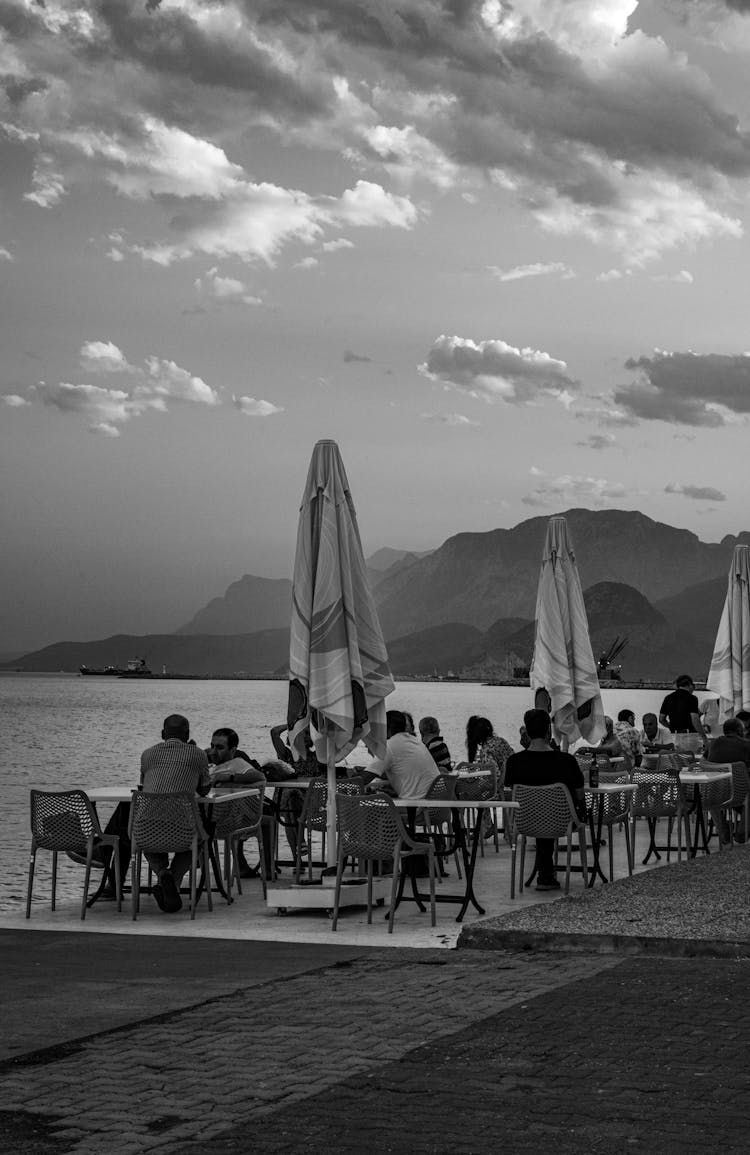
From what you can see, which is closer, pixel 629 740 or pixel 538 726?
pixel 538 726

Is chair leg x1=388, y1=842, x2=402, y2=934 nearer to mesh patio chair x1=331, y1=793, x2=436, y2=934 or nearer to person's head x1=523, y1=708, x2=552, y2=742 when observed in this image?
mesh patio chair x1=331, y1=793, x2=436, y2=934

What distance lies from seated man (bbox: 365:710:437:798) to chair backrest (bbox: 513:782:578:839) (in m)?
0.75

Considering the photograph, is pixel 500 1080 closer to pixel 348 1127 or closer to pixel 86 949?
pixel 348 1127

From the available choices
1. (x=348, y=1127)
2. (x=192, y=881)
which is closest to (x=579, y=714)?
(x=192, y=881)

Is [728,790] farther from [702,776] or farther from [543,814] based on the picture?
[543,814]

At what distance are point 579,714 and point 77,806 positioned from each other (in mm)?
6561

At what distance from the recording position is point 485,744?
17.0 metres

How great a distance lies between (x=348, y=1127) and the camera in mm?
5316

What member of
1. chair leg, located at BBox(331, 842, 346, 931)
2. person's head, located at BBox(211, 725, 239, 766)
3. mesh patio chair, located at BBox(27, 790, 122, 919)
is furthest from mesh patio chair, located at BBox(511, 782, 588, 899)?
mesh patio chair, located at BBox(27, 790, 122, 919)

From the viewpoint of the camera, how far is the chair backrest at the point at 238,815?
12.0 m

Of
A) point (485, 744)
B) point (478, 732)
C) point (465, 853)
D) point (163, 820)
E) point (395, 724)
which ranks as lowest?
point (465, 853)

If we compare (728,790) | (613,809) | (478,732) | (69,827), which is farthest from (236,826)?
(478,732)

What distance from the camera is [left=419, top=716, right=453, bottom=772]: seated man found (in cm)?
1534

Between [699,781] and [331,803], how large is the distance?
3725 millimetres
